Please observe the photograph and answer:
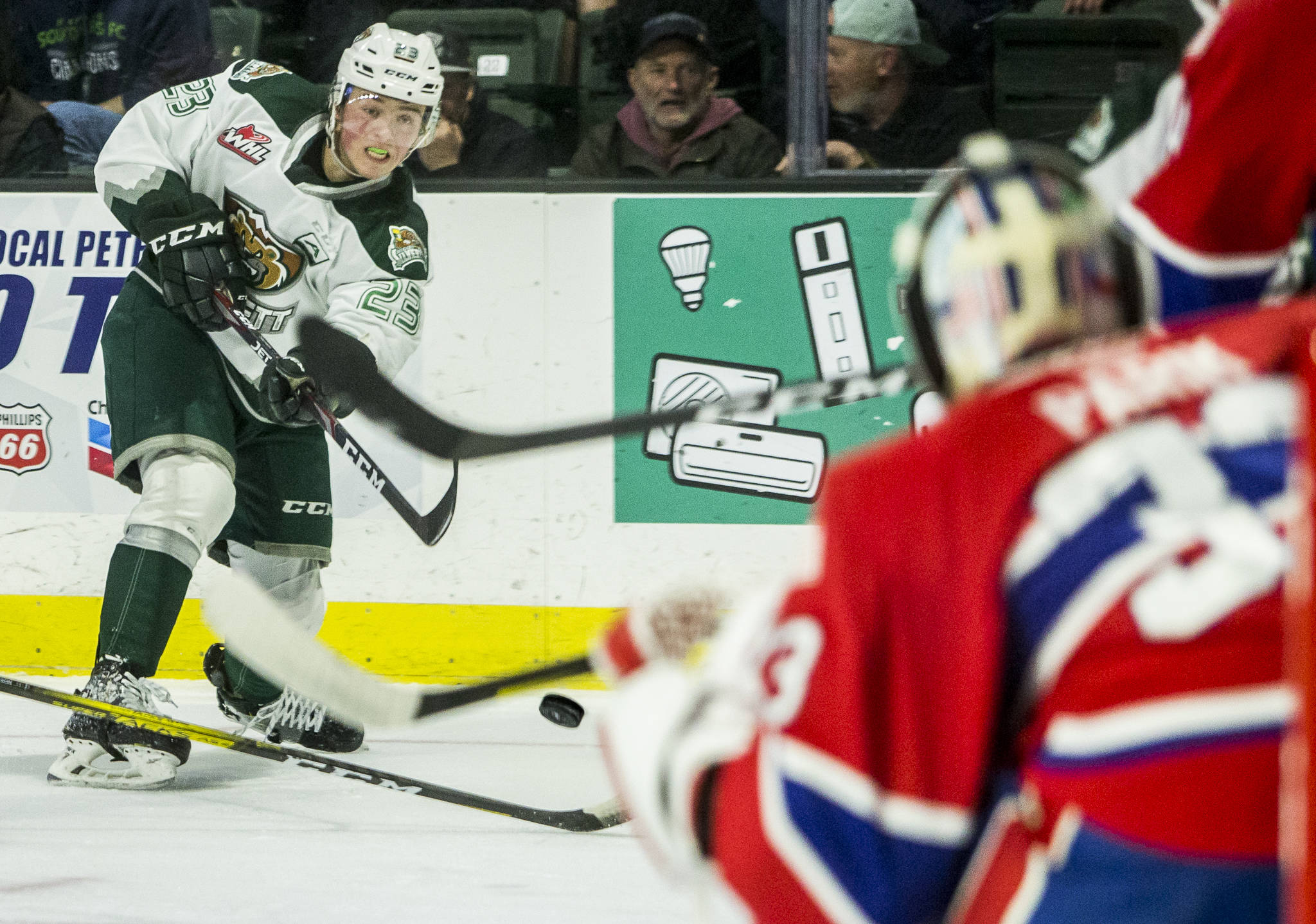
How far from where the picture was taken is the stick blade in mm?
931

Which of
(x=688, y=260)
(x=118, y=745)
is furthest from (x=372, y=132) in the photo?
(x=118, y=745)

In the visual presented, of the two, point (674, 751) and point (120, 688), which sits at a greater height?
point (674, 751)

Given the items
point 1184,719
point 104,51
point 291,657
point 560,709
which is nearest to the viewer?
point 1184,719

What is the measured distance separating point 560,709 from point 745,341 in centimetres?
188

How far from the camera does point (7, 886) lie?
1985mm

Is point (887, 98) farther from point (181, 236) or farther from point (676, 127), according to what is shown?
point (181, 236)

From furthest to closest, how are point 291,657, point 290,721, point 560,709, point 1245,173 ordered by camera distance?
point 290,721
point 560,709
point 1245,173
point 291,657

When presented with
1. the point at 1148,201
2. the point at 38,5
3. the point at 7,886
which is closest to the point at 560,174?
the point at 38,5

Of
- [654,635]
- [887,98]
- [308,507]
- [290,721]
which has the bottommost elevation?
[290,721]

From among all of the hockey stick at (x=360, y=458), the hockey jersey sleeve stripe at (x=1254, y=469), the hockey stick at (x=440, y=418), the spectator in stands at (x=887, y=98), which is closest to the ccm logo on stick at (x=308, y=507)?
the hockey stick at (x=360, y=458)

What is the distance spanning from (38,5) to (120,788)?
1.96 metres

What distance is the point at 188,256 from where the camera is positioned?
108 inches

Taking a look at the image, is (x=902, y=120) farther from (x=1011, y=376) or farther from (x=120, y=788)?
(x=1011, y=376)

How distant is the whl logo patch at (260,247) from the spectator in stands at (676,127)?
681 millimetres
